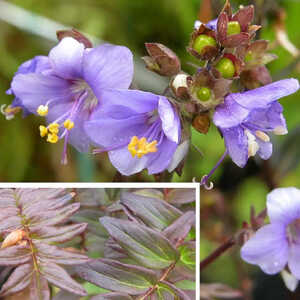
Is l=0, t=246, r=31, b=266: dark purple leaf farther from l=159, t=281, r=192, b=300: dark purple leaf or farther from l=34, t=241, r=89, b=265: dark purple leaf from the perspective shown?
l=159, t=281, r=192, b=300: dark purple leaf

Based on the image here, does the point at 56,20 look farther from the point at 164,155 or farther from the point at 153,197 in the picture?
the point at 153,197

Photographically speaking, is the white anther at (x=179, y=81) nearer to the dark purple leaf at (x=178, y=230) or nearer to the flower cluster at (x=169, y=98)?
the flower cluster at (x=169, y=98)

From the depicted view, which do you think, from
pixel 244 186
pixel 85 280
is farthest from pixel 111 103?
pixel 244 186

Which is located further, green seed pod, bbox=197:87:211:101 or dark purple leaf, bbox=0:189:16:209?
green seed pod, bbox=197:87:211:101

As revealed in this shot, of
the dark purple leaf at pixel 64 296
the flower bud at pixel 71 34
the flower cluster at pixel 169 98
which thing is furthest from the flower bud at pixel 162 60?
the dark purple leaf at pixel 64 296

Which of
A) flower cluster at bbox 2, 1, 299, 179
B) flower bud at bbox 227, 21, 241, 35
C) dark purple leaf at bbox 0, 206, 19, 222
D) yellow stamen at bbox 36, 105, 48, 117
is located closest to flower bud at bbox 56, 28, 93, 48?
flower cluster at bbox 2, 1, 299, 179

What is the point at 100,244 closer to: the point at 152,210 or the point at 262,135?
the point at 152,210

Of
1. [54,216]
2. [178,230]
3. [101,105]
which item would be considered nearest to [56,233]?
[54,216]
